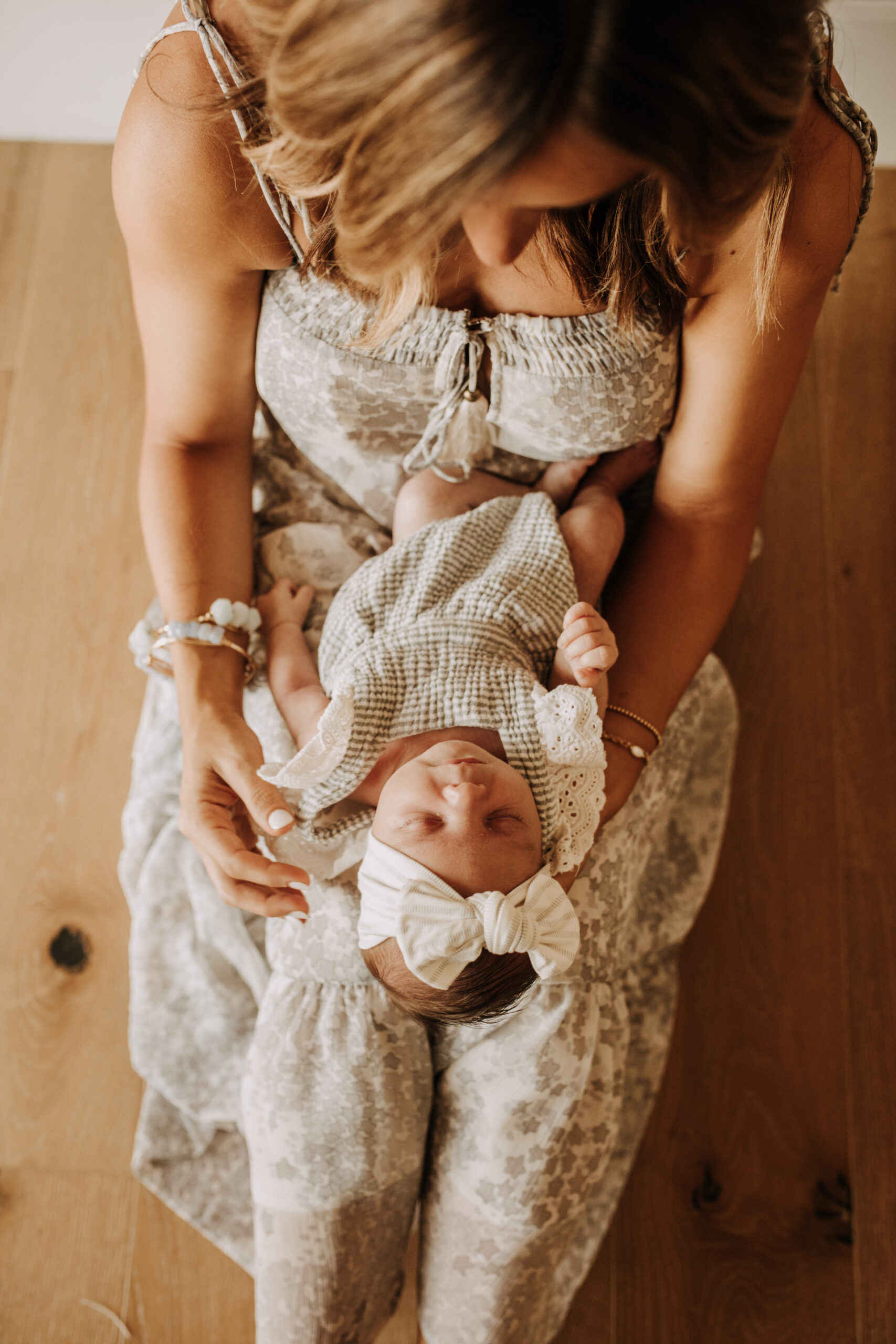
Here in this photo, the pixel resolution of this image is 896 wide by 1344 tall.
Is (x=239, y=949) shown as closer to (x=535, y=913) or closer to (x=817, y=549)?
(x=535, y=913)

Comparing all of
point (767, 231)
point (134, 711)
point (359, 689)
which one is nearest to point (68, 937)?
point (134, 711)

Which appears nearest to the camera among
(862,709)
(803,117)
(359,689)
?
(803,117)

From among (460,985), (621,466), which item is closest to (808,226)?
(621,466)

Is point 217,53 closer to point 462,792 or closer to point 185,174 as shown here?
point 185,174

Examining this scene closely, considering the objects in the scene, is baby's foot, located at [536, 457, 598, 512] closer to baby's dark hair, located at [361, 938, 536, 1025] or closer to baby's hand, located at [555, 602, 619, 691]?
baby's hand, located at [555, 602, 619, 691]

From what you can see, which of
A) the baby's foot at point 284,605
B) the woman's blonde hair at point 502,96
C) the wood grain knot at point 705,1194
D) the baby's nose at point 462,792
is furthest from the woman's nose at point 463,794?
the wood grain knot at point 705,1194

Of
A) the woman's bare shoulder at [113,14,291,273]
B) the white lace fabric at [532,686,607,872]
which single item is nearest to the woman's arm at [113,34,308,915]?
the woman's bare shoulder at [113,14,291,273]

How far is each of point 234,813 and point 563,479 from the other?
1.79 feet

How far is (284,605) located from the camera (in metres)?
1.06

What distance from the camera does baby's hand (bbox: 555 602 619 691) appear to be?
0.87 m

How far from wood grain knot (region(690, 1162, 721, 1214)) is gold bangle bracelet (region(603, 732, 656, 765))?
27.2 inches

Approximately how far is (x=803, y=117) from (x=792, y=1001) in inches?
46.2

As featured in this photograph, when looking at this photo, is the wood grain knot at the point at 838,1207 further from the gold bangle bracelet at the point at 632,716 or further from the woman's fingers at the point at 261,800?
the woman's fingers at the point at 261,800

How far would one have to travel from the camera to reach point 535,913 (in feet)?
2.71
